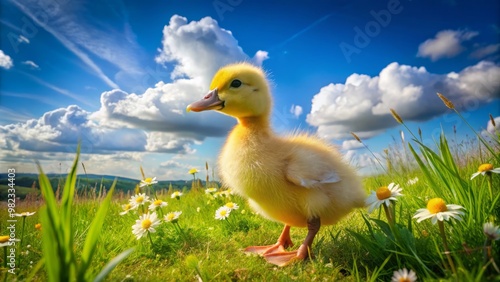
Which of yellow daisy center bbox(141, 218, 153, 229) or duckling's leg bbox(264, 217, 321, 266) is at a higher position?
yellow daisy center bbox(141, 218, 153, 229)

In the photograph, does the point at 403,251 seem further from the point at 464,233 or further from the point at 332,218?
the point at 332,218

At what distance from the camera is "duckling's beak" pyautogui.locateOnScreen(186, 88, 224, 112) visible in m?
3.00

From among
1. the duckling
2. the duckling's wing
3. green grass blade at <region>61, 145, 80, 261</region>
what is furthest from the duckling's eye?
green grass blade at <region>61, 145, 80, 261</region>

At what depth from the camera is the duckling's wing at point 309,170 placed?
2.65 metres

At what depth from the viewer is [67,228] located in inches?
68.6

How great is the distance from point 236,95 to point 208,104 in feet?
0.81

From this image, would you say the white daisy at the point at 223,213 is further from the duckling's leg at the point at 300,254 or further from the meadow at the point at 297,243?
the duckling's leg at the point at 300,254

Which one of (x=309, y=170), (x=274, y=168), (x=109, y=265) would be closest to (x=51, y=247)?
(x=109, y=265)

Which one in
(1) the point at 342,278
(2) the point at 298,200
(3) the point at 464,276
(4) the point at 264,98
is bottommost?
(1) the point at 342,278

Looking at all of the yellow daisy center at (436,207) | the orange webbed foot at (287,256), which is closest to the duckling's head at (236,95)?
the orange webbed foot at (287,256)

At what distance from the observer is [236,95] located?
9.78 ft

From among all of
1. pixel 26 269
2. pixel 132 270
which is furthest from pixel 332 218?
pixel 26 269

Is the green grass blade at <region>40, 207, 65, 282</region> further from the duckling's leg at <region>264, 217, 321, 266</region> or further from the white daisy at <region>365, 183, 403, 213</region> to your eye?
the white daisy at <region>365, 183, 403, 213</region>

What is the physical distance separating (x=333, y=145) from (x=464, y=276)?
5.73 ft
